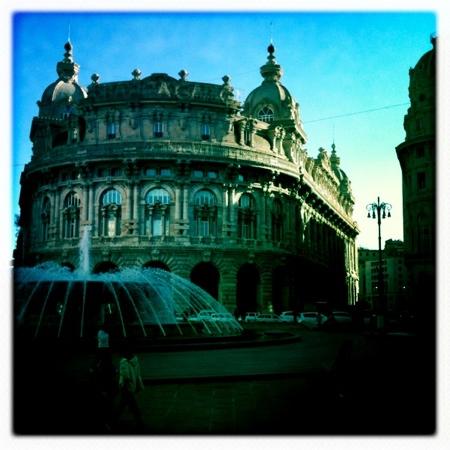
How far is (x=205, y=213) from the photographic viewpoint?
163 ft

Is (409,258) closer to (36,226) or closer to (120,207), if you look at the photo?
(120,207)

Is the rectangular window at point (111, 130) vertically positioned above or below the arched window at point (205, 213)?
above

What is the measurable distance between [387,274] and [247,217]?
3124 inches

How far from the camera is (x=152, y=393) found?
13.4 metres

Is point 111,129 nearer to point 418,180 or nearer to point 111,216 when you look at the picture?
point 111,216

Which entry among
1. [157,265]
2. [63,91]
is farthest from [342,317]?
[63,91]

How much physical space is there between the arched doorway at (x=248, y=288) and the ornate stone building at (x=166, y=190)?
3.4 inches

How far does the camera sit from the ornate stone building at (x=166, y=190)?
48.5 m

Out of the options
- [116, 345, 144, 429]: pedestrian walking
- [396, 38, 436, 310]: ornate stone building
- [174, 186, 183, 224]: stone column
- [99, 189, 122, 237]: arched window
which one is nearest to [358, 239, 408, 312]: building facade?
[396, 38, 436, 310]: ornate stone building

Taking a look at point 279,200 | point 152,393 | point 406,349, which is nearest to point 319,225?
point 279,200

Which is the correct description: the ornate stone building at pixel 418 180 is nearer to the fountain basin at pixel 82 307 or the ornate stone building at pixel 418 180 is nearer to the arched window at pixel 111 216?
the arched window at pixel 111 216

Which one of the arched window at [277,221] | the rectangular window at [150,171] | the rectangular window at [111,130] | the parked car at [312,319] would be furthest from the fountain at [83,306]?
the arched window at [277,221]

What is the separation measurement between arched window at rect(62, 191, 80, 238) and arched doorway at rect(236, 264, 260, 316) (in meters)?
13.5
